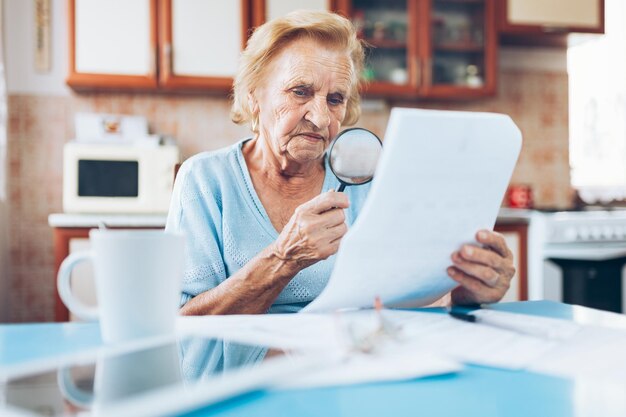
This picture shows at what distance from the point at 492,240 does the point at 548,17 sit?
2.64 metres

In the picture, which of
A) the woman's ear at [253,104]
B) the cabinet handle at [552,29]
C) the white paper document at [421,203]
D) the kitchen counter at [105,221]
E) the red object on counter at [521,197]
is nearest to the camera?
the white paper document at [421,203]

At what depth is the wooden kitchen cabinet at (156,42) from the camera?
2719 mm

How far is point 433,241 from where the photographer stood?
2.77 ft

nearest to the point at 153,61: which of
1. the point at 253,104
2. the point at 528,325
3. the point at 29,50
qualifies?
the point at 29,50

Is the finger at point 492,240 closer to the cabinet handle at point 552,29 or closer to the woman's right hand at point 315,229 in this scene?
the woman's right hand at point 315,229

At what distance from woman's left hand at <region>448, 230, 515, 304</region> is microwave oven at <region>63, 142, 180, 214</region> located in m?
1.86

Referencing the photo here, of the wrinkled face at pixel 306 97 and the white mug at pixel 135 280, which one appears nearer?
the white mug at pixel 135 280

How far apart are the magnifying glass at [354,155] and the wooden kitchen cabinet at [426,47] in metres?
1.96

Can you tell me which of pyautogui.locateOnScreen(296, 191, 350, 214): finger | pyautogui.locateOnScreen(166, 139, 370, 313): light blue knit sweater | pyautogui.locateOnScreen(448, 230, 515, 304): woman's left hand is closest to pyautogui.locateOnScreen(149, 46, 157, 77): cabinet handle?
pyautogui.locateOnScreen(166, 139, 370, 313): light blue knit sweater

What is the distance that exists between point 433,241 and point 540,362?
0.82 feet

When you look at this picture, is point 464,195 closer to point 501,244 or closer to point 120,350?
point 501,244

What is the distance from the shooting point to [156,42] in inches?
109

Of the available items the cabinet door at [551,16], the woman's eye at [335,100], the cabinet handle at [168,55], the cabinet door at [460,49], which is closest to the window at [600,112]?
the cabinet door at [551,16]

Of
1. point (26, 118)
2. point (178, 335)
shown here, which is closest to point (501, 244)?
point (178, 335)
